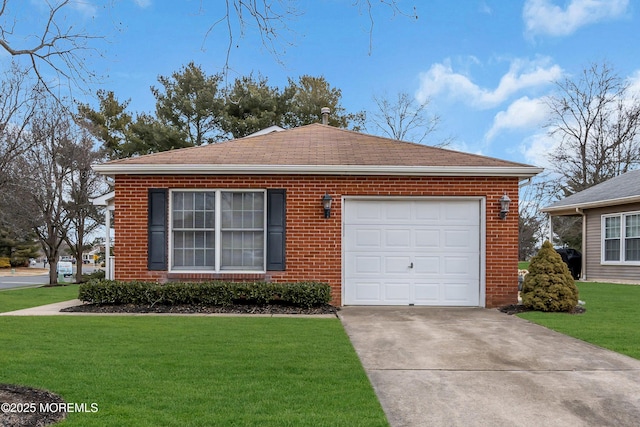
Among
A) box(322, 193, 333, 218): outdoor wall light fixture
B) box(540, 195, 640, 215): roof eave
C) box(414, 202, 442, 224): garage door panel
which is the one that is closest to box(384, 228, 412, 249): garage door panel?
box(414, 202, 442, 224): garage door panel

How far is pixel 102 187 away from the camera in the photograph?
2166 centimetres

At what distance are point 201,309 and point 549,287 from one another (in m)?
6.58

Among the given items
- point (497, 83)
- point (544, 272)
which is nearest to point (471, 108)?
point (497, 83)

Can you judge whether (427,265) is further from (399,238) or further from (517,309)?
(517,309)

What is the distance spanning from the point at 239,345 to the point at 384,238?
466cm

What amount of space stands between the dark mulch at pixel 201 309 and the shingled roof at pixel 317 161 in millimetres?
2653

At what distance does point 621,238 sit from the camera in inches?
658

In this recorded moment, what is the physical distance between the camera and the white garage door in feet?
32.5

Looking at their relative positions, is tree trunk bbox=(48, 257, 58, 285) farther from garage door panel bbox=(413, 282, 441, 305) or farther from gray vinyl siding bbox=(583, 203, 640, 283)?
gray vinyl siding bbox=(583, 203, 640, 283)

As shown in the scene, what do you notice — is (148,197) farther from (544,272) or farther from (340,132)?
(544,272)

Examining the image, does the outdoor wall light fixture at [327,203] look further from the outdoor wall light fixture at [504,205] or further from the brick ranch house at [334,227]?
the outdoor wall light fixture at [504,205]

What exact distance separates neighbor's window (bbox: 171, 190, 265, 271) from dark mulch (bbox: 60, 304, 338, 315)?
917 millimetres

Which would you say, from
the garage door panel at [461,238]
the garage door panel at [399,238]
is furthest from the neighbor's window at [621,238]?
the garage door panel at [399,238]

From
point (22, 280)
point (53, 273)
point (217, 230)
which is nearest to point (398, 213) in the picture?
point (217, 230)
